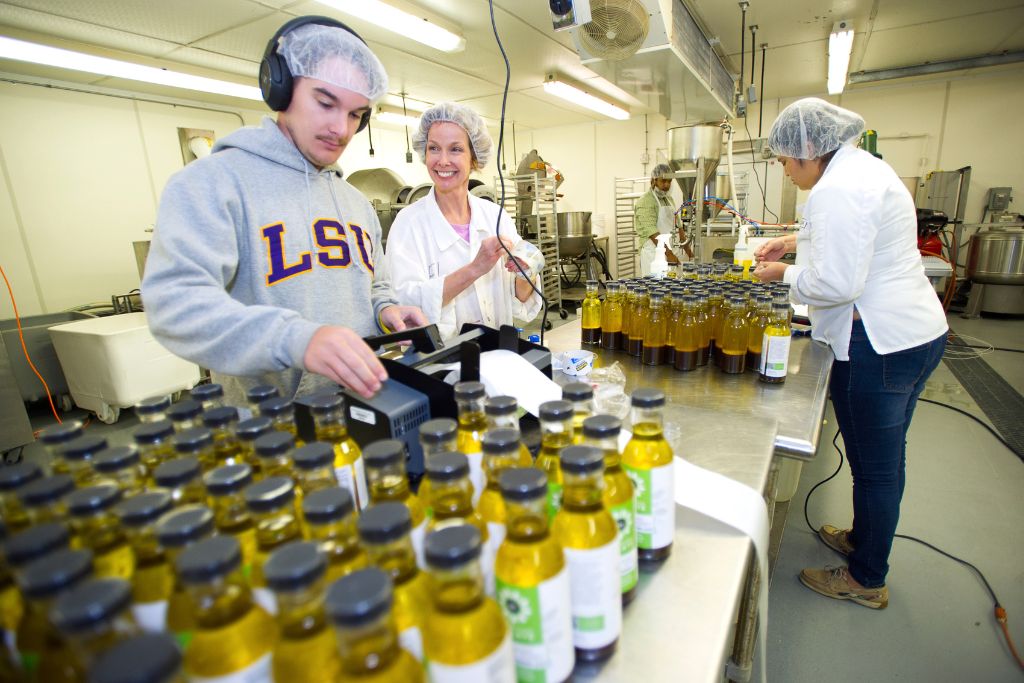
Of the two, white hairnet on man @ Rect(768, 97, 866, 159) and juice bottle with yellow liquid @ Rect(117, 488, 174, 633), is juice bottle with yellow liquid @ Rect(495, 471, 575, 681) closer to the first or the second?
Result: juice bottle with yellow liquid @ Rect(117, 488, 174, 633)

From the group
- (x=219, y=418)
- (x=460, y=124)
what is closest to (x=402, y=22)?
(x=460, y=124)

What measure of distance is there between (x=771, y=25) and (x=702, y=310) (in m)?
4.09

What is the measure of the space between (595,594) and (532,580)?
0.10 m

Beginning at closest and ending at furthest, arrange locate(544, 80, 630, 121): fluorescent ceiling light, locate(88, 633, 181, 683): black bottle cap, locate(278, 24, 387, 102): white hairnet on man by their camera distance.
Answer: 1. locate(88, 633, 181, 683): black bottle cap
2. locate(278, 24, 387, 102): white hairnet on man
3. locate(544, 80, 630, 121): fluorescent ceiling light

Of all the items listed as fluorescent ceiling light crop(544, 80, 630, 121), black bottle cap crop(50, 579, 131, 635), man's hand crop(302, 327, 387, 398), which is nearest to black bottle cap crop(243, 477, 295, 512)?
black bottle cap crop(50, 579, 131, 635)

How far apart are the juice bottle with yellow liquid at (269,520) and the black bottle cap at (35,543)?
0.13 metres

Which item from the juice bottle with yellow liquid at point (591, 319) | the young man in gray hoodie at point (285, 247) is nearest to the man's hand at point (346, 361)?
the young man in gray hoodie at point (285, 247)

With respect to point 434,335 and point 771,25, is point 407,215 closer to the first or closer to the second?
point 434,335

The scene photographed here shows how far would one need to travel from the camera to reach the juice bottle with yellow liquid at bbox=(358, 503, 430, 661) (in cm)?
39

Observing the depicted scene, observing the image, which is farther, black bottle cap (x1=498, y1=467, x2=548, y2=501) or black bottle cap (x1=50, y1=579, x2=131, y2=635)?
black bottle cap (x1=498, y1=467, x2=548, y2=501)

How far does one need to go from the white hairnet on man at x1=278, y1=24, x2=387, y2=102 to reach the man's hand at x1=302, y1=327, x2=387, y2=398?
0.68 meters

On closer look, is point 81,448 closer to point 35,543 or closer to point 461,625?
point 35,543

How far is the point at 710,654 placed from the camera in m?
0.58

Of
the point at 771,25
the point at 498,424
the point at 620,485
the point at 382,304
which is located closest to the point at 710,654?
the point at 620,485
